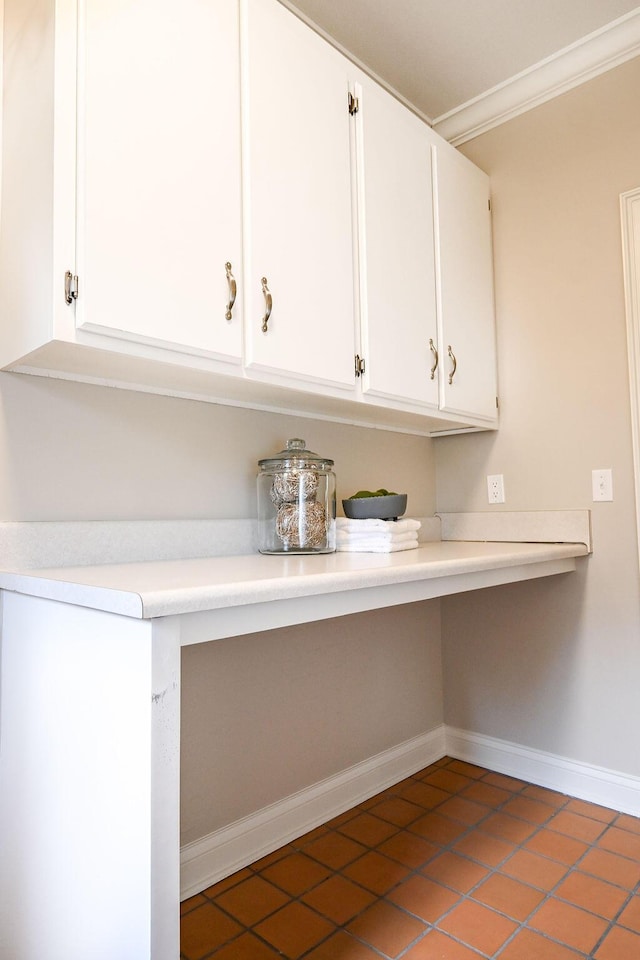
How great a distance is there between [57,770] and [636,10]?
8.64 ft

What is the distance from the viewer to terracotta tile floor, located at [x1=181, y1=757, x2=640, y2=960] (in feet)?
4.58

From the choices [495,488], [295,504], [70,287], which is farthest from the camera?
[495,488]

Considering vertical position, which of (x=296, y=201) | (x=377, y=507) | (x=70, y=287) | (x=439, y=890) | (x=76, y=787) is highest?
(x=296, y=201)

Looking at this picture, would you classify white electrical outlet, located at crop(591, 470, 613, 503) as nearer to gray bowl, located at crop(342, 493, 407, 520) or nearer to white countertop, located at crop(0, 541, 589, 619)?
white countertop, located at crop(0, 541, 589, 619)

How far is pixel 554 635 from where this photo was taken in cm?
225

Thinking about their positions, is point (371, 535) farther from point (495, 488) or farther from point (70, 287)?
point (70, 287)

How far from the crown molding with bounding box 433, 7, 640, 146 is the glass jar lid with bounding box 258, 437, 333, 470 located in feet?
5.20

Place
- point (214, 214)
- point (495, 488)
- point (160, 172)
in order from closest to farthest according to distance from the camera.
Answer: point (160, 172)
point (214, 214)
point (495, 488)

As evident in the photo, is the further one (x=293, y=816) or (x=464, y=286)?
(x=464, y=286)

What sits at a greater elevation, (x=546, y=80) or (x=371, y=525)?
(x=546, y=80)

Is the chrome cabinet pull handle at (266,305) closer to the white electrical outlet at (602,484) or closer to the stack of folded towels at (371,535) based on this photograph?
the stack of folded towels at (371,535)

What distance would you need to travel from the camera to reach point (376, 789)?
7.13 feet

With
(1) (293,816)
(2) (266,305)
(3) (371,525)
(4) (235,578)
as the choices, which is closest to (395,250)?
(2) (266,305)

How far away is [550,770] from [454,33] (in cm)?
255
